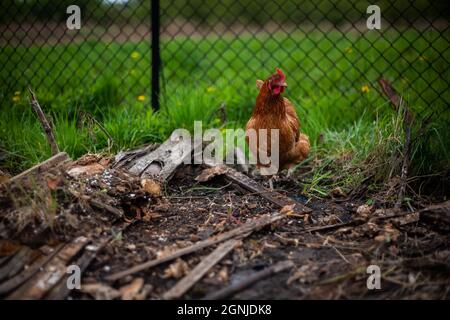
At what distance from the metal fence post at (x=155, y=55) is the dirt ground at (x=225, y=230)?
1.49 meters

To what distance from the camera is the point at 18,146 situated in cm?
355

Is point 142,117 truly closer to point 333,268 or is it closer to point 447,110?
point 333,268

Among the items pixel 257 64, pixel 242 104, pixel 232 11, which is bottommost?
pixel 242 104

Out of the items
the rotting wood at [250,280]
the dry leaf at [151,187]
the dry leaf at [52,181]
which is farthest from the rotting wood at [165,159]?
the rotting wood at [250,280]

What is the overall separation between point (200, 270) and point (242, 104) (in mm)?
2806

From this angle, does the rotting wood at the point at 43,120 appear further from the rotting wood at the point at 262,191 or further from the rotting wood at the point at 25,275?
the rotting wood at the point at 262,191

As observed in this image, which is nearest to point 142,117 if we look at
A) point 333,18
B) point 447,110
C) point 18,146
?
point 18,146

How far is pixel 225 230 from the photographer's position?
8.57 ft

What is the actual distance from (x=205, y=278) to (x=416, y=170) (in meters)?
1.77

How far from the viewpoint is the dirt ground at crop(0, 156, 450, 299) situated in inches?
81.9

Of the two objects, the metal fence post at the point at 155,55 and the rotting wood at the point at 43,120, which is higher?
the metal fence post at the point at 155,55

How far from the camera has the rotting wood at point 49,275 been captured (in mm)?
1966

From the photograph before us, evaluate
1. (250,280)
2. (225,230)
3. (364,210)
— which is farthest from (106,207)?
(364,210)

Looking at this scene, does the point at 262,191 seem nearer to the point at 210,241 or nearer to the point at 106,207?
the point at 210,241
